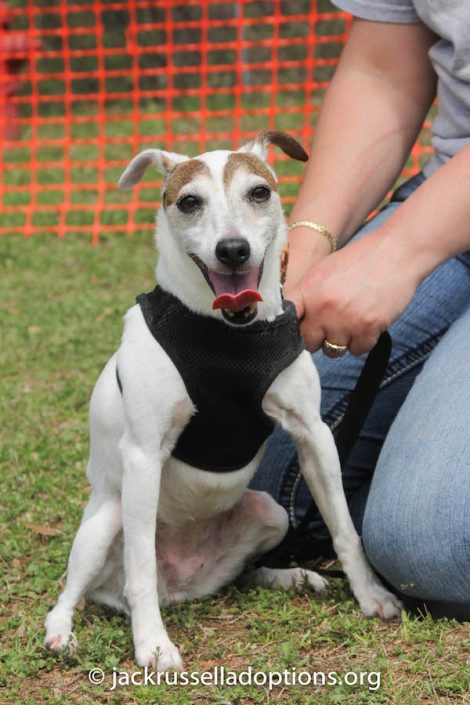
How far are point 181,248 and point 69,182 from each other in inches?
232

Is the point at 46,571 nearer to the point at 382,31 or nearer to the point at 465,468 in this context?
the point at 465,468

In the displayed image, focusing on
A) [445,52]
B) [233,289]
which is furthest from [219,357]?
[445,52]

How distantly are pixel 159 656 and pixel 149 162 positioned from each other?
131 centimetres

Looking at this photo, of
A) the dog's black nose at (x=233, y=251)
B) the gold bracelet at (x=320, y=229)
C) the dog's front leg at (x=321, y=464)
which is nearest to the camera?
the dog's black nose at (x=233, y=251)

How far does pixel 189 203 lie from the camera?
221 centimetres

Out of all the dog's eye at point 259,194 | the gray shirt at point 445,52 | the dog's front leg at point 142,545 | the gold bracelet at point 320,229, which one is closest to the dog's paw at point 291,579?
the dog's front leg at point 142,545

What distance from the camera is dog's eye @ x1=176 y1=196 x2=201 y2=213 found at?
221cm

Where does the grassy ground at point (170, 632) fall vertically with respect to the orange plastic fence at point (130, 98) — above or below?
above

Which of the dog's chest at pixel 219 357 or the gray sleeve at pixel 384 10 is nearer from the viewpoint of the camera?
the dog's chest at pixel 219 357

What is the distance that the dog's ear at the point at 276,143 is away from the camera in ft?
8.18

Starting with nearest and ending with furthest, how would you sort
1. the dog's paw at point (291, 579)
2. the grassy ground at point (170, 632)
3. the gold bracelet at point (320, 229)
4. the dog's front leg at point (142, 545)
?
the grassy ground at point (170, 632) < the dog's front leg at point (142, 545) < the dog's paw at point (291, 579) < the gold bracelet at point (320, 229)

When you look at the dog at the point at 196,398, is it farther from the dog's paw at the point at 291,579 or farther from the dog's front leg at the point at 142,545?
the dog's paw at the point at 291,579

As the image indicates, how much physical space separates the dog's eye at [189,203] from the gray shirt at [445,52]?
1.05 meters

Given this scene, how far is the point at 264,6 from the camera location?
13.6 meters
